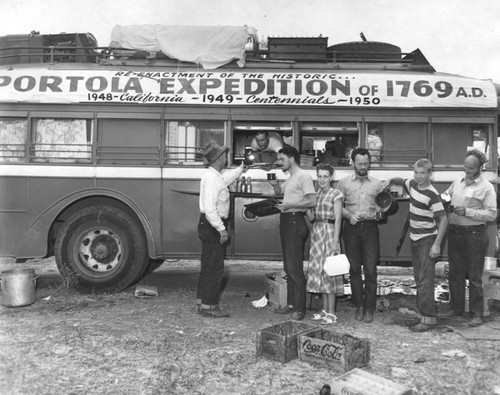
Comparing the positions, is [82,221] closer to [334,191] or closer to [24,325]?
[24,325]

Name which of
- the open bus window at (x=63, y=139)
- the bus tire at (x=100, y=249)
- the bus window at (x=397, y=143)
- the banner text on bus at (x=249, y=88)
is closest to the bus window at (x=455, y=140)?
the bus window at (x=397, y=143)

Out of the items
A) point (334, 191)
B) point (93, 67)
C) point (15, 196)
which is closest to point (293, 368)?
point (334, 191)

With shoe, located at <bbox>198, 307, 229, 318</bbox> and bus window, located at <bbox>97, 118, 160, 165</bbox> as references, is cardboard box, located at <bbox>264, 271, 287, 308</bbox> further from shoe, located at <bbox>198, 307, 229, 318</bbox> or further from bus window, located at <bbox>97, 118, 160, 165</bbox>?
bus window, located at <bbox>97, 118, 160, 165</bbox>

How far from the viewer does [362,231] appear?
5488mm

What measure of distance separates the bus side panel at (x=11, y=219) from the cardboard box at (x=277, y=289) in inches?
134

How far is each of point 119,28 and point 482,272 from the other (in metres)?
5.91

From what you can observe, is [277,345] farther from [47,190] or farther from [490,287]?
[47,190]

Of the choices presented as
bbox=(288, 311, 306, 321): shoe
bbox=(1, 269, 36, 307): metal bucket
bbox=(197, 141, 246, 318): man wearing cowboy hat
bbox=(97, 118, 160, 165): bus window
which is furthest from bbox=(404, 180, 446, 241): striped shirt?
bbox=(1, 269, 36, 307): metal bucket

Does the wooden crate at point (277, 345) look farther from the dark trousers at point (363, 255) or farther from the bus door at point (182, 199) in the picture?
the bus door at point (182, 199)

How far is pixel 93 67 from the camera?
679 cm

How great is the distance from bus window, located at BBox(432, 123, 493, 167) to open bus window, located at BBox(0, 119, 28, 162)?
560cm

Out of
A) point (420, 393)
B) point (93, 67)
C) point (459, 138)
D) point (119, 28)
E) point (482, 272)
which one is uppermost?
point (119, 28)

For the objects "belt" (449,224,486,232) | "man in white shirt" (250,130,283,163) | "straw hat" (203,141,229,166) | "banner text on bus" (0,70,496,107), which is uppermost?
"banner text on bus" (0,70,496,107)

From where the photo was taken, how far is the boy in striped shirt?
205 inches
